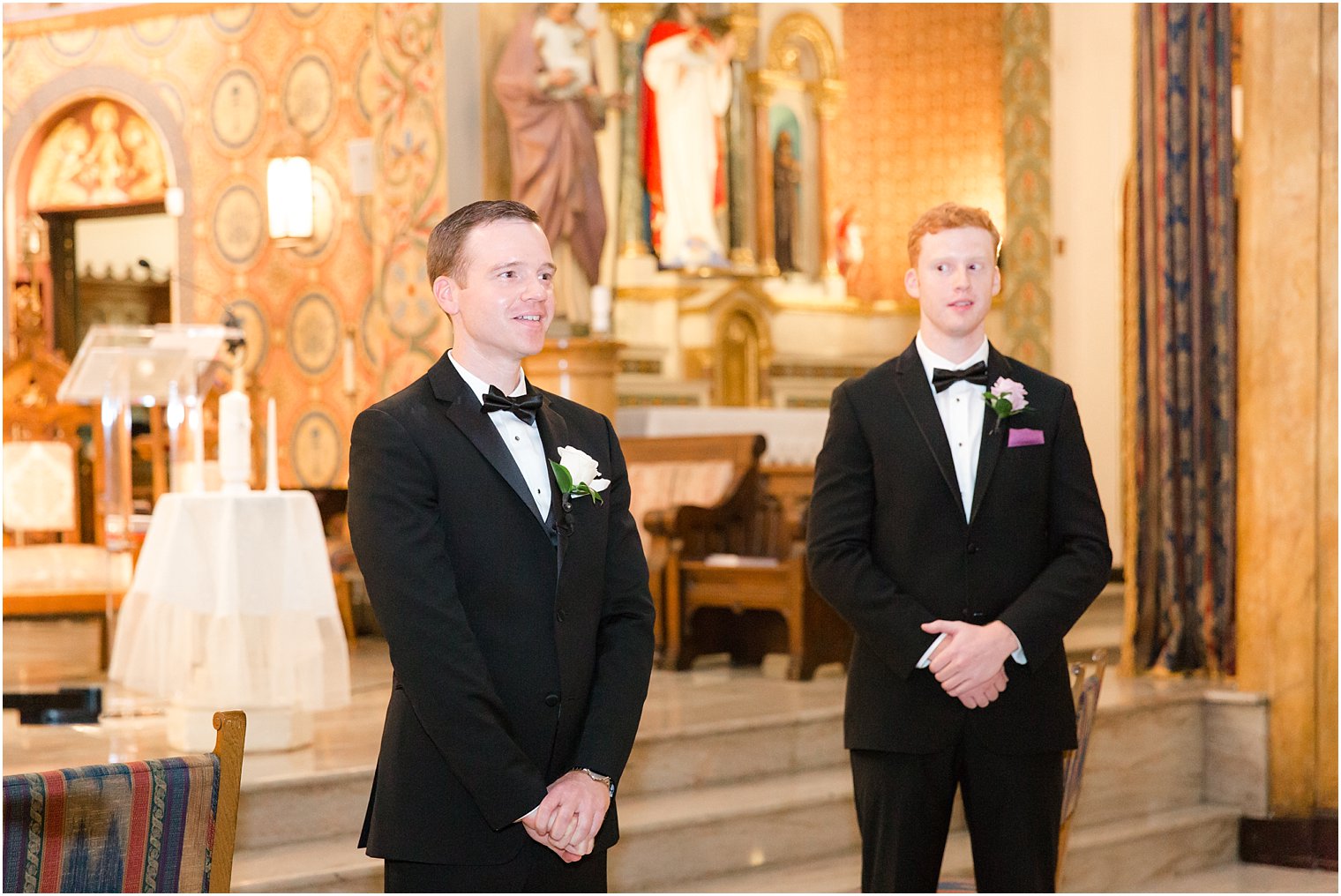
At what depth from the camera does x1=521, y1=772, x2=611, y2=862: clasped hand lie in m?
2.04

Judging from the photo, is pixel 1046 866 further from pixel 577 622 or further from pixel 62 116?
pixel 62 116

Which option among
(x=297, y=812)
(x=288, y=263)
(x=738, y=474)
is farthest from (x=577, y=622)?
(x=288, y=263)

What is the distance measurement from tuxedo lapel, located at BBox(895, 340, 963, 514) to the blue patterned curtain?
3.14 meters

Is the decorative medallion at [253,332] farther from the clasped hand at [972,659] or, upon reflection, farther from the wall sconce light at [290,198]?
the clasped hand at [972,659]

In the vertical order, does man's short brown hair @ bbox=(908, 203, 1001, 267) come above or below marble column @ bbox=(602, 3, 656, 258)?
below

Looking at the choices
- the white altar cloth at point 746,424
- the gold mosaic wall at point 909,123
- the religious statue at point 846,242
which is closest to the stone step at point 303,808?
the white altar cloth at point 746,424

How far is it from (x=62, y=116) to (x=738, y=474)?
570 cm

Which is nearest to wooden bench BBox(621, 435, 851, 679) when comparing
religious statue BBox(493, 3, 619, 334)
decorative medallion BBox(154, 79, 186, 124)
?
religious statue BBox(493, 3, 619, 334)

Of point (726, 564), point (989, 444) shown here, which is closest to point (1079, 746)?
point (989, 444)

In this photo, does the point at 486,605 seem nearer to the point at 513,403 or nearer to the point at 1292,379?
the point at 513,403

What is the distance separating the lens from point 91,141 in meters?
10.1

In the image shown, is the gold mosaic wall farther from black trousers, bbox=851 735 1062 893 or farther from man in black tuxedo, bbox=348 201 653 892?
man in black tuxedo, bbox=348 201 653 892

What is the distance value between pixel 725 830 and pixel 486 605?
2.43 m

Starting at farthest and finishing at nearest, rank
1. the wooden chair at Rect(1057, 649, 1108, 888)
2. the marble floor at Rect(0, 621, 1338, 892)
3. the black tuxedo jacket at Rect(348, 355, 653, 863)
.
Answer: the marble floor at Rect(0, 621, 1338, 892) → the wooden chair at Rect(1057, 649, 1108, 888) → the black tuxedo jacket at Rect(348, 355, 653, 863)
